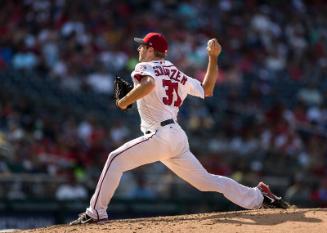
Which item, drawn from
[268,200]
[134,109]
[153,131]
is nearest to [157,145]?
[153,131]

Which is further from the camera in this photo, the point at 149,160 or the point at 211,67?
the point at 211,67

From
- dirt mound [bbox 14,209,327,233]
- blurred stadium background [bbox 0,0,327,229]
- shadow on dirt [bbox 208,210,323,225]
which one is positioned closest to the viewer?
dirt mound [bbox 14,209,327,233]

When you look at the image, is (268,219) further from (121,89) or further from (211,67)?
(121,89)

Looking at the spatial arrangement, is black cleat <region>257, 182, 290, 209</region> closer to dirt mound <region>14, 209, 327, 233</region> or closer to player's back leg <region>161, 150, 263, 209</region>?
player's back leg <region>161, 150, 263, 209</region>

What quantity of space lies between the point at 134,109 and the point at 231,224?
31.2 feet

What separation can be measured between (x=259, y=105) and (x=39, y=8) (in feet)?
15.9

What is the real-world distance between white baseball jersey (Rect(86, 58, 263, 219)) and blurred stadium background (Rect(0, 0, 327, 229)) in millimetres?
5584

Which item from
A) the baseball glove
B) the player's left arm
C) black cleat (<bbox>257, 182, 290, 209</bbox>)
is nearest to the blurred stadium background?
black cleat (<bbox>257, 182, 290, 209</bbox>)

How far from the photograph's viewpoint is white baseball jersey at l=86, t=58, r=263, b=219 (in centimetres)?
836

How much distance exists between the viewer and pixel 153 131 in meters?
8.44

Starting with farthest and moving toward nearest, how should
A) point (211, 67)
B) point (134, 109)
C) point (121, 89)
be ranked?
1. point (134, 109)
2. point (211, 67)
3. point (121, 89)

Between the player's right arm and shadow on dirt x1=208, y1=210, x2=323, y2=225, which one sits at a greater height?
the player's right arm

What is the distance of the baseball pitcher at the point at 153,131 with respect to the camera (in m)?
8.34

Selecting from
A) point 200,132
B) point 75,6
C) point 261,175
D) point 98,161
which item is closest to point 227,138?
point 200,132
